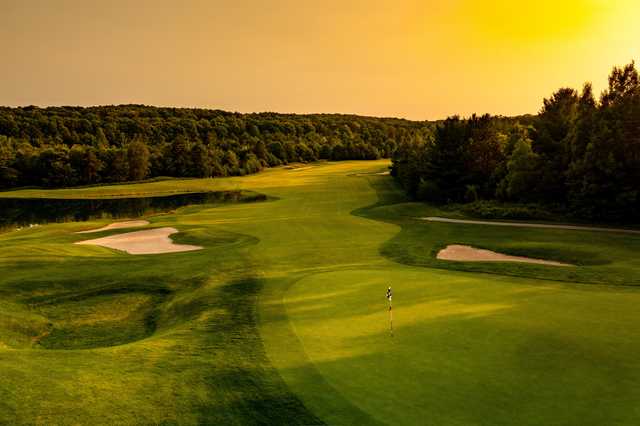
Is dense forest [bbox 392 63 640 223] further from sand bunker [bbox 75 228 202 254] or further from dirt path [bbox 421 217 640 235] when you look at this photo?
sand bunker [bbox 75 228 202 254]

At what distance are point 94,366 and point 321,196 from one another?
172ft

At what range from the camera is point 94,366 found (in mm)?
9930

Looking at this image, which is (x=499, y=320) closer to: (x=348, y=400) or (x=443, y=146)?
(x=348, y=400)

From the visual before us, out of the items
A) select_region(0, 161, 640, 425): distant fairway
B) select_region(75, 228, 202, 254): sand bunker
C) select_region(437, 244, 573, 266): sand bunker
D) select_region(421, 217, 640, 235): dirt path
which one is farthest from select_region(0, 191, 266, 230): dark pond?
select_region(437, 244, 573, 266): sand bunker

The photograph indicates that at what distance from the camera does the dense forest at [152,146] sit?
319 ft

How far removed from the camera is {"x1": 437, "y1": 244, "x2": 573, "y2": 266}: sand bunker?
2402 cm

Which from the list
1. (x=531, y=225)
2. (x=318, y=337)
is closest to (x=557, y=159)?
(x=531, y=225)

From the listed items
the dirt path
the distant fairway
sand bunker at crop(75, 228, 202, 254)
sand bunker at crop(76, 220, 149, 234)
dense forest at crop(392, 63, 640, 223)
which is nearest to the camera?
the distant fairway

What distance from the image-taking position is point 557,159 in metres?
38.8

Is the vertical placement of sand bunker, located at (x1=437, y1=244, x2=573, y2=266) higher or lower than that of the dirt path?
lower

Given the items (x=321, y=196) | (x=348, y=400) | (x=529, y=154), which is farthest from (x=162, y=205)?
(x=348, y=400)

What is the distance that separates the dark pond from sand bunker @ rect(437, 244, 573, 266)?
40944 millimetres

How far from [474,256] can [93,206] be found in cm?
5831

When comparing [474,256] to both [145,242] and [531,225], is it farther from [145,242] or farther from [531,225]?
[145,242]
